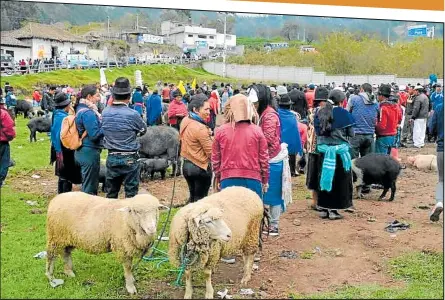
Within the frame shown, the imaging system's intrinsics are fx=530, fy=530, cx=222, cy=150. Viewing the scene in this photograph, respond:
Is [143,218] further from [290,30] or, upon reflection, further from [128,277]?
[290,30]

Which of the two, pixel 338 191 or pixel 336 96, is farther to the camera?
pixel 338 191

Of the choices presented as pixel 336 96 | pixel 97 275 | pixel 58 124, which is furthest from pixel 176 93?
pixel 97 275

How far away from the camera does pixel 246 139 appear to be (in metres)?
5.46

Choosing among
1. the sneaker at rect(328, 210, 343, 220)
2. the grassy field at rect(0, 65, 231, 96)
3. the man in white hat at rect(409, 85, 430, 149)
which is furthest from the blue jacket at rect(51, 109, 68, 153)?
the man in white hat at rect(409, 85, 430, 149)

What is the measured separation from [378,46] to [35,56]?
4.23 meters

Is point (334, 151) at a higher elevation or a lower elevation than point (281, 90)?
lower

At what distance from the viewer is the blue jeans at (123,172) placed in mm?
5992

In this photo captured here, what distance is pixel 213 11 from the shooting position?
17.3ft

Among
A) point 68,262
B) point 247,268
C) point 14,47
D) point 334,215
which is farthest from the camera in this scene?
point 334,215

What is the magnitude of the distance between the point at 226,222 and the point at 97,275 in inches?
55.8

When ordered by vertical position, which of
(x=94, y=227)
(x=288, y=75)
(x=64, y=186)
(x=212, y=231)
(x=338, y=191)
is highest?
(x=288, y=75)

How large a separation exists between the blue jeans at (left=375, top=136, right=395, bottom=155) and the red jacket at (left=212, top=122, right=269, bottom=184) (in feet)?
15.1

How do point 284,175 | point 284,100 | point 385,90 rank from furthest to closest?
point 385,90, point 284,100, point 284,175

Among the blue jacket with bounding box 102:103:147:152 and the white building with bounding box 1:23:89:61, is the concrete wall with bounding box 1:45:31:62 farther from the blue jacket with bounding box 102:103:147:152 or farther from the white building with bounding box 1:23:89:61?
the blue jacket with bounding box 102:103:147:152
